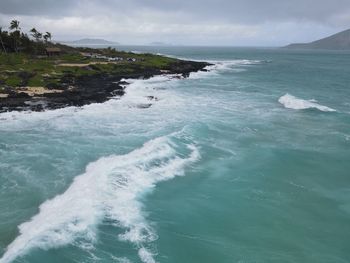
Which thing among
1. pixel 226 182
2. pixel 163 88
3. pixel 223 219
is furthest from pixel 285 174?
pixel 163 88

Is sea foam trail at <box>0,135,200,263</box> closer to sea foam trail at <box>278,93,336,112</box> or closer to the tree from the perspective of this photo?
sea foam trail at <box>278,93,336,112</box>

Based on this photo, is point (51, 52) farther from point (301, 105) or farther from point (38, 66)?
point (301, 105)

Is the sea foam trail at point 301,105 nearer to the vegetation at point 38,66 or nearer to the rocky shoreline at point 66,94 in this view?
the rocky shoreline at point 66,94

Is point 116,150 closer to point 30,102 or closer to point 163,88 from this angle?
point 30,102

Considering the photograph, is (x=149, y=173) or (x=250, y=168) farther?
(x=250, y=168)

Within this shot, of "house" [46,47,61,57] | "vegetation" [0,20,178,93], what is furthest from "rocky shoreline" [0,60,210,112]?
"house" [46,47,61,57]

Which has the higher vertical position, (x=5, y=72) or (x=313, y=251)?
(x=5, y=72)

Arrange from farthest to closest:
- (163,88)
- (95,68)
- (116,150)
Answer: (95,68)
(163,88)
(116,150)
